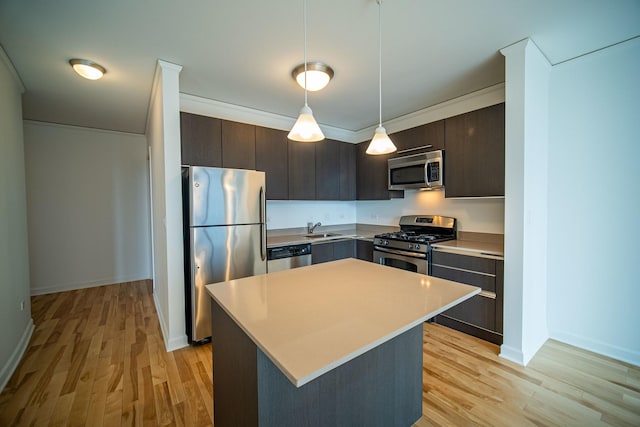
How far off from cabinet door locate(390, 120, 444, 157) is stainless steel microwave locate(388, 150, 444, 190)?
83mm

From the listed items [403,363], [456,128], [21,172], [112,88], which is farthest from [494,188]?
[21,172]

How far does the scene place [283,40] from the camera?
205cm

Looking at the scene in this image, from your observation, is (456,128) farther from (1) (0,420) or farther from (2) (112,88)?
(1) (0,420)

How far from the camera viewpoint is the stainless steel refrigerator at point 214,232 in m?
2.47

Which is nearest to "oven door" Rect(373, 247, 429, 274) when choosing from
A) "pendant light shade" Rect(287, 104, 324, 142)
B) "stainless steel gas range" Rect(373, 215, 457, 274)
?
"stainless steel gas range" Rect(373, 215, 457, 274)

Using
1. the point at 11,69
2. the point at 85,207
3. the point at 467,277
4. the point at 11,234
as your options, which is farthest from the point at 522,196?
the point at 85,207

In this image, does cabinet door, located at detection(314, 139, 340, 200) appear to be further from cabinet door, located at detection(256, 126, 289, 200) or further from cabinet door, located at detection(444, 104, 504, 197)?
cabinet door, located at detection(444, 104, 504, 197)

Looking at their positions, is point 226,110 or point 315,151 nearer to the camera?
Answer: point 226,110

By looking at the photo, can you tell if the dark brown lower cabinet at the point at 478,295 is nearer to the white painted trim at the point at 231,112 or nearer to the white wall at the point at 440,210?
the white wall at the point at 440,210

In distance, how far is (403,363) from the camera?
4.95 feet

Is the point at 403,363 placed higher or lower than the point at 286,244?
lower

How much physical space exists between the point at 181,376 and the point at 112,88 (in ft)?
9.56

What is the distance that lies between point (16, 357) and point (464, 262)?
3.99 metres

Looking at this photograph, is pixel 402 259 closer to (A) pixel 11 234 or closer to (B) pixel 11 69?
(A) pixel 11 234
